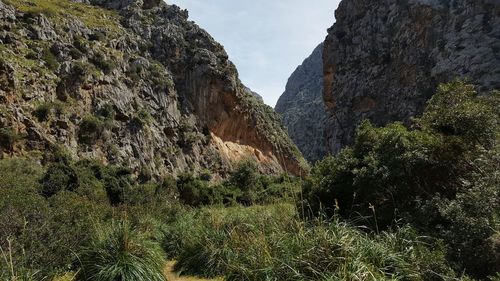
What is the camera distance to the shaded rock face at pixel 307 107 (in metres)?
86.9

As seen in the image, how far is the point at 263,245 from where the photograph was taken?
5.94 meters

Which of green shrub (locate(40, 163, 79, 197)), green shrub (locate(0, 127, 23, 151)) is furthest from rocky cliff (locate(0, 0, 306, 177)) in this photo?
green shrub (locate(40, 163, 79, 197))

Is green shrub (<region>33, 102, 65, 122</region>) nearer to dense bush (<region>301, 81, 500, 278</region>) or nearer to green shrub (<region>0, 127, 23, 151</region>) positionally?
green shrub (<region>0, 127, 23, 151</region>)

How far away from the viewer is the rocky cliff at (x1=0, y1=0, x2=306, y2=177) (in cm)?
3136

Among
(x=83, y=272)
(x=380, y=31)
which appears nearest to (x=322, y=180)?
(x=83, y=272)

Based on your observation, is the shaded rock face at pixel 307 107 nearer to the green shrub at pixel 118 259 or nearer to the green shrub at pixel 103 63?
the green shrub at pixel 103 63

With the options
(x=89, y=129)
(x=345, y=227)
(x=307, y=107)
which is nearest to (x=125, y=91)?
(x=89, y=129)

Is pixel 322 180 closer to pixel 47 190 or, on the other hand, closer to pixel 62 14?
pixel 47 190

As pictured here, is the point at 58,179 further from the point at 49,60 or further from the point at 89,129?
the point at 49,60

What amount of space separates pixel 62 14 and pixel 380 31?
Result: 1589 inches

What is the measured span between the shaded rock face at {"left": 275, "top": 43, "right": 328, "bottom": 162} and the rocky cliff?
1910 cm

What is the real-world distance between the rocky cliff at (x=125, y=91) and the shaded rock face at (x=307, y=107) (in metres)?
19.1

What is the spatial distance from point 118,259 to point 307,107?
10598cm

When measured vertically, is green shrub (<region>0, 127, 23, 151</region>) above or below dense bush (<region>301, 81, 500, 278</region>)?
above
